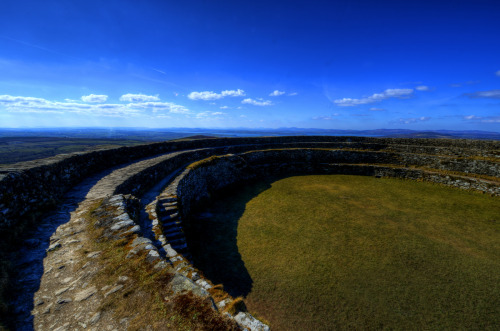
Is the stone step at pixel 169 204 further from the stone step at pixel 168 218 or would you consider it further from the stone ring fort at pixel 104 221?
the stone step at pixel 168 218

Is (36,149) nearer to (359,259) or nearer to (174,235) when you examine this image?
(174,235)

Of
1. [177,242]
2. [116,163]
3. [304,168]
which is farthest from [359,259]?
[304,168]

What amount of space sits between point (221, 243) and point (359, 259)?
6302mm

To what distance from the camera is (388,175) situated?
2134cm

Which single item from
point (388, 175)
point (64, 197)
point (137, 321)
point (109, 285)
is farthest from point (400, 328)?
point (388, 175)

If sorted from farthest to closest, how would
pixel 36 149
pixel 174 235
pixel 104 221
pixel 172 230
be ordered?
1. pixel 36 149
2. pixel 172 230
3. pixel 174 235
4. pixel 104 221

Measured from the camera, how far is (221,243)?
1024cm

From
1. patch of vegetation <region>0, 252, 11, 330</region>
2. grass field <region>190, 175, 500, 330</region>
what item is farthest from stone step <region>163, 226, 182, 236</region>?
patch of vegetation <region>0, 252, 11, 330</region>

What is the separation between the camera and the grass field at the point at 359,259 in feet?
21.3

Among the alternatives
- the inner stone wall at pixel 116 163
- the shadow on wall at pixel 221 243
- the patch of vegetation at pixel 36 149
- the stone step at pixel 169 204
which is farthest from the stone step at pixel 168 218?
the patch of vegetation at pixel 36 149

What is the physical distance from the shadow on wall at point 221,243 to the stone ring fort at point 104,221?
1.02 m

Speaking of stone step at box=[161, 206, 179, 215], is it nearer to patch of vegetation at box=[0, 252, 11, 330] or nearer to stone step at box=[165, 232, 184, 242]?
stone step at box=[165, 232, 184, 242]

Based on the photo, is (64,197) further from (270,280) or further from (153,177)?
(270,280)

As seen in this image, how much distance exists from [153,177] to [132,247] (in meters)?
8.23
